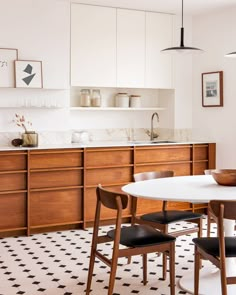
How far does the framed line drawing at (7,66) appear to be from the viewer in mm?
5590

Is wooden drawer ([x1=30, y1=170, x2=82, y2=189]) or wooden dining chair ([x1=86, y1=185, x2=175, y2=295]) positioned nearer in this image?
wooden dining chair ([x1=86, y1=185, x2=175, y2=295])

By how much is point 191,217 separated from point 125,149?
6.06ft

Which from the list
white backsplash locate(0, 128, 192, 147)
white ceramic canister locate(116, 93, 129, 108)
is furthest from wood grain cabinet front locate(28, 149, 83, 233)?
→ white ceramic canister locate(116, 93, 129, 108)

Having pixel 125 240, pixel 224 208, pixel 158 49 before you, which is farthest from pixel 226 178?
pixel 158 49

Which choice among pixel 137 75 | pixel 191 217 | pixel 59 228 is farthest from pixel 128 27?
pixel 191 217

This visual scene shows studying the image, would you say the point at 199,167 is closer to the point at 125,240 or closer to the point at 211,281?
the point at 211,281

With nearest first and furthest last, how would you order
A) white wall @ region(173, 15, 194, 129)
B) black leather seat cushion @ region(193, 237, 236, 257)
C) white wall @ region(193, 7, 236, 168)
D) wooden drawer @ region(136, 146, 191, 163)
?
1. black leather seat cushion @ region(193, 237, 236, 257)
2. wooden drawer @ region(136, 146, 191, 163)
3. white wall @ region(193, 7, 236, 168)
4. white wall @ region(173, 15, 194, 129)

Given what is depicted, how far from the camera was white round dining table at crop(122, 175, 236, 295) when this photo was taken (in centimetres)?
342

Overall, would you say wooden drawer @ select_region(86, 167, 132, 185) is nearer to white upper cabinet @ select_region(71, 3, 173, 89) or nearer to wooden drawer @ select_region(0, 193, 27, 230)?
wooden drawer @ select_region(0, 193, 27, 230)

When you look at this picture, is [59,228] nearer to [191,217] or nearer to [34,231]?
[34,231]

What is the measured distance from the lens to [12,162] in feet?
17.3

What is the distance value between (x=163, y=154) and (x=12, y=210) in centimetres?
193

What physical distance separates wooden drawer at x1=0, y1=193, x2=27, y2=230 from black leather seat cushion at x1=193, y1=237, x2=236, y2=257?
244 cm

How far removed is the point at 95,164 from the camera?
5711mm
